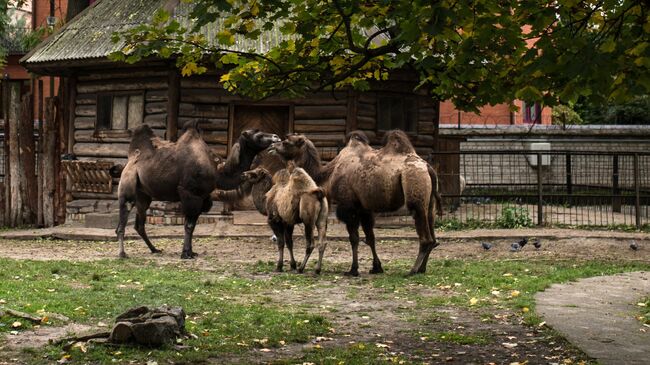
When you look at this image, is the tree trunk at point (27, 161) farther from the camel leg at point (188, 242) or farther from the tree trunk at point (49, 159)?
the camel leg at point (188, 242)

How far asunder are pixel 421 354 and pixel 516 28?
257cm

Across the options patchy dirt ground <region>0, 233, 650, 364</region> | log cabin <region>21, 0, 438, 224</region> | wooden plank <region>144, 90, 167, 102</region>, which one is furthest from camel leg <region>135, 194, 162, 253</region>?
wooden plank <region>144, 90, 167, 102</region>

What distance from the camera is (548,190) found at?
24.5 meters

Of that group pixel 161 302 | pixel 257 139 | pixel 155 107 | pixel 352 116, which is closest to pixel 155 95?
pixel 155 107

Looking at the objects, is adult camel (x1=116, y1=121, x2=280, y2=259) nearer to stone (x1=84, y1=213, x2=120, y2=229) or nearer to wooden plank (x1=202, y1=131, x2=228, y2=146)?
stone (x1=84, y1=213, x2=120, y2=229)

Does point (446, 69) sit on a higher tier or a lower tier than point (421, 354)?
higher

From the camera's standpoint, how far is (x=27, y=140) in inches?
789

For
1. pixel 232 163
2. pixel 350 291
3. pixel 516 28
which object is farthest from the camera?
pixel 232 163

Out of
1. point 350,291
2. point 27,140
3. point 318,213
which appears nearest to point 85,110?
point 27,140

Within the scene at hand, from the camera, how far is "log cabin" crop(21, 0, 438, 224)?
1945 cm

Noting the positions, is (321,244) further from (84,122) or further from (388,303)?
(84,122)

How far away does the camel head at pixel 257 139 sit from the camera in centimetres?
1375

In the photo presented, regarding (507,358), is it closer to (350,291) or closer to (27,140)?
(350,291)

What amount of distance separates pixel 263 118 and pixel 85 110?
167 inches
